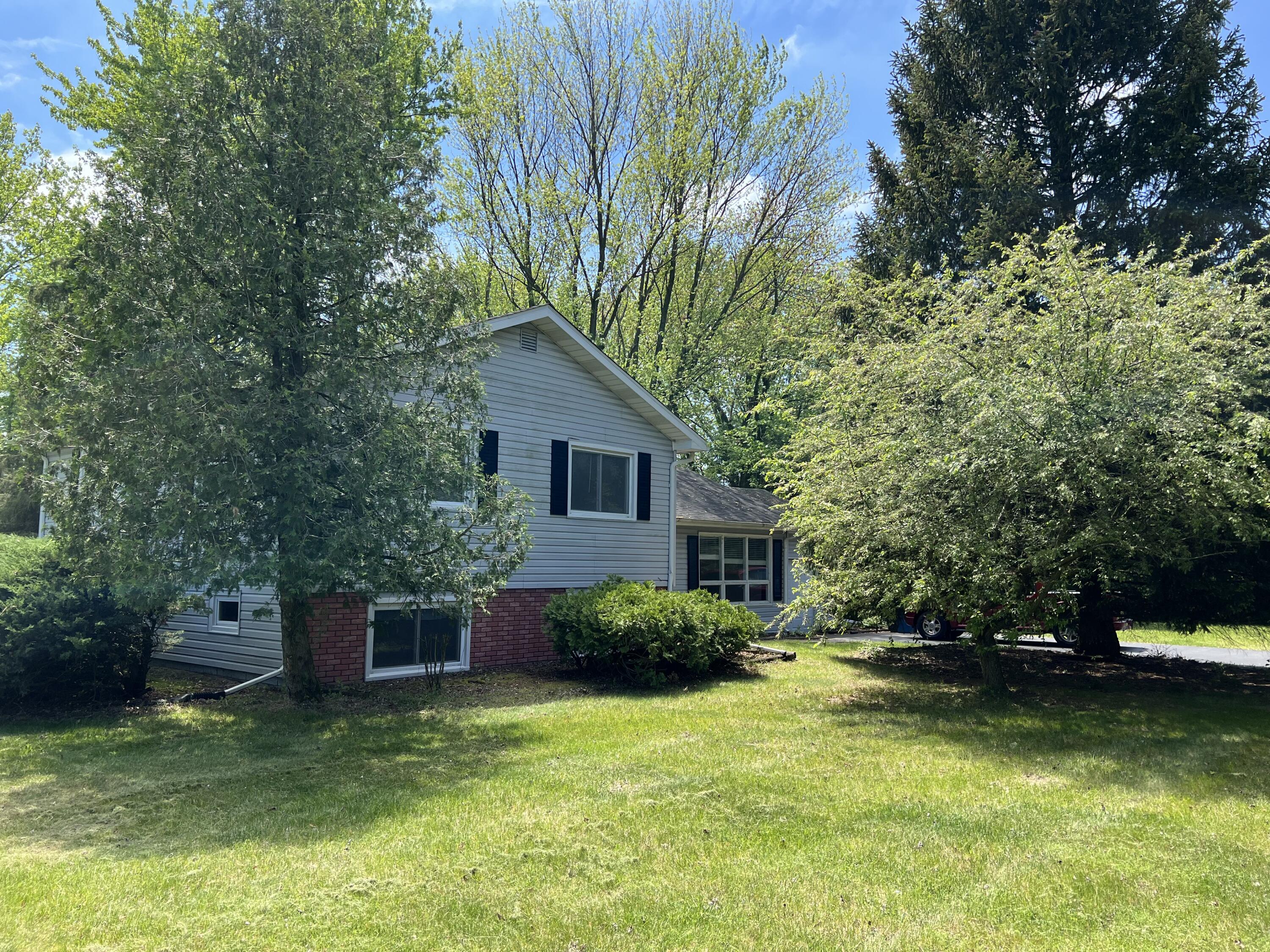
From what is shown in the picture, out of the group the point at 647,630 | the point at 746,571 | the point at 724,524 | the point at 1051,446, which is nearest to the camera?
the point at 1051,446

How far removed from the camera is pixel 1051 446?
853 cm

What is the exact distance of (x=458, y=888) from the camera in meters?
4.46

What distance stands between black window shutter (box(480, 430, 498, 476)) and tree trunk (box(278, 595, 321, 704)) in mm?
3615

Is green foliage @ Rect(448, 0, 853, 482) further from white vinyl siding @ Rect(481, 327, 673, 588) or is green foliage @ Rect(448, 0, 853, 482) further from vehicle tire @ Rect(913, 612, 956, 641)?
white vinyl siding @ Rect(481, 327, 673, 588)

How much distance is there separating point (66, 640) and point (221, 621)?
3419 millimetres

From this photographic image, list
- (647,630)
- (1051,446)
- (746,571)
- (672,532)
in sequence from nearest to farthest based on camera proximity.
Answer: (1051,446) → (647,630) → (672,532) → (746,571)

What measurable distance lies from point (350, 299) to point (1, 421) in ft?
19.9

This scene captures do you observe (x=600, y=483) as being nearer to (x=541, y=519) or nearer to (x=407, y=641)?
(x=541, y=519)

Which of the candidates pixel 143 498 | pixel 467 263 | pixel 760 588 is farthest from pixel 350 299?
pixel 467 263

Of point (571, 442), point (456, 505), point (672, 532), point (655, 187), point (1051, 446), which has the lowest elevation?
point (672, 532)

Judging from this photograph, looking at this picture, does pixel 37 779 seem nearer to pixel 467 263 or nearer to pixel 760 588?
pixel 760 588

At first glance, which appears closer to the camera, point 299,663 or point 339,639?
point 299,663

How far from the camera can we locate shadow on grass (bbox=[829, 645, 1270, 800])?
7.24m

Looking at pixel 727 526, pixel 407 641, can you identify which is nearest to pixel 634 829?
pixel 407 641
